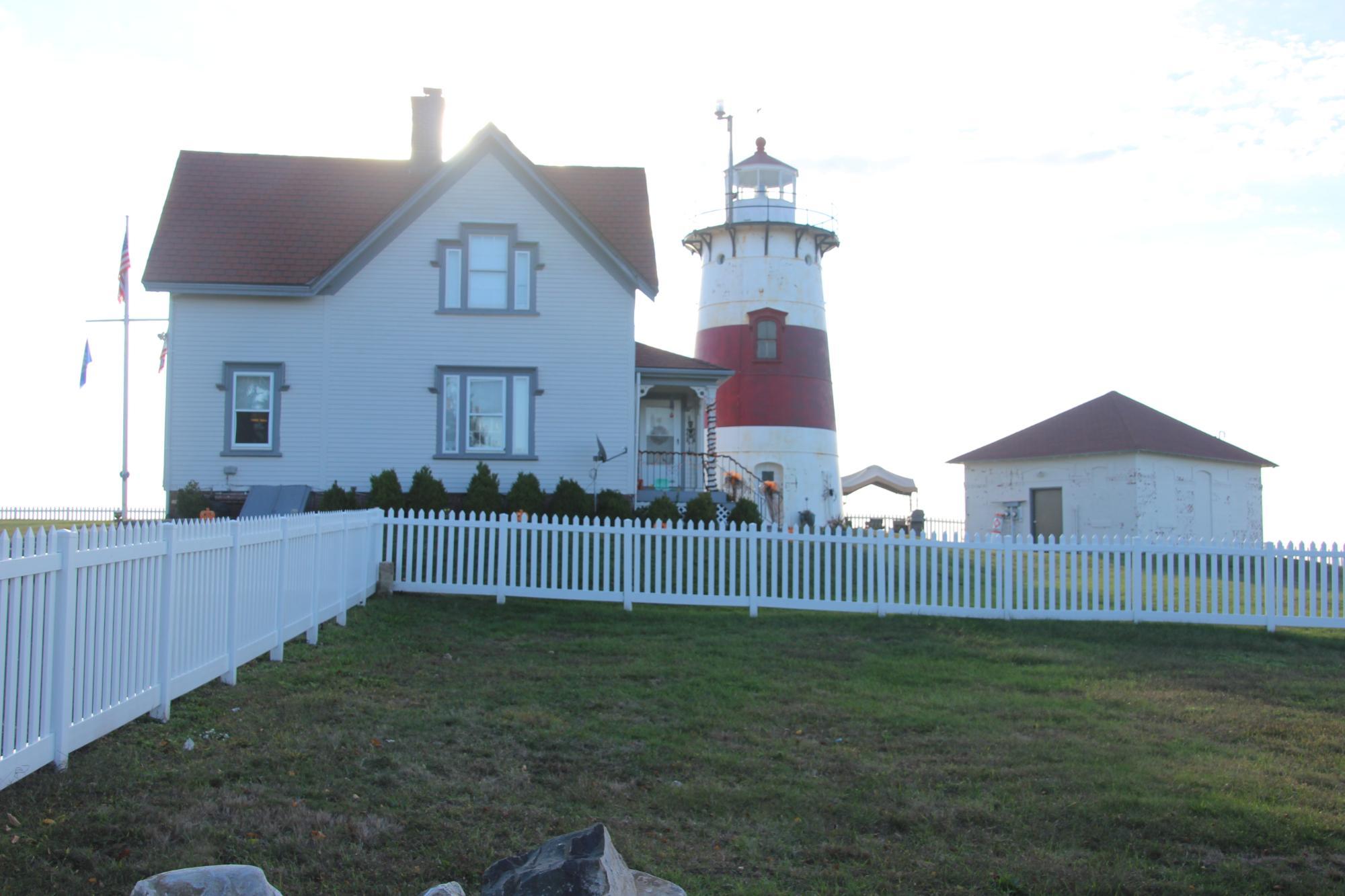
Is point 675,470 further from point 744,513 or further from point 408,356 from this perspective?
point 408,356

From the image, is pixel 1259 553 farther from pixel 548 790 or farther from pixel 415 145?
pixel 415 145

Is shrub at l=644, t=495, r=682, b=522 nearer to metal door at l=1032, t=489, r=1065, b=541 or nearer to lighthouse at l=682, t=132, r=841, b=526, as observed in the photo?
lighthouse at l=682, t=132, r=841, b=526

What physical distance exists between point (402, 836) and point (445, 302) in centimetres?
1625

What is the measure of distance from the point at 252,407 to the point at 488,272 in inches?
196

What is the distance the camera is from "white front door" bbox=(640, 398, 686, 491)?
2408cm

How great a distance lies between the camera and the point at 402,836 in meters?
5.81

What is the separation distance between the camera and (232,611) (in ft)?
29.0

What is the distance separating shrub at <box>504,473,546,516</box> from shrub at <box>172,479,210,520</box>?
5.44 metres

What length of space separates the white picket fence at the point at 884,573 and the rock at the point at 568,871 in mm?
10372

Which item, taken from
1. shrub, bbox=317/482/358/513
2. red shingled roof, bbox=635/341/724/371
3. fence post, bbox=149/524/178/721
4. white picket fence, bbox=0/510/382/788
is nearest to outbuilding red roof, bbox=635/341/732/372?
red shingled roof, bbox=635/341/724/371

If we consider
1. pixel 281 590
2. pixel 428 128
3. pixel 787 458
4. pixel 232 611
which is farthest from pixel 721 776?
pixel 787 458

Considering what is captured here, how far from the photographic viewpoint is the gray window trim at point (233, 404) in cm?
2088

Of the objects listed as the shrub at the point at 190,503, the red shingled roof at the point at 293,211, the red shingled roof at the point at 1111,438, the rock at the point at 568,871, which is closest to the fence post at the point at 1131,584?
the red shingled roof at the point at 293,211

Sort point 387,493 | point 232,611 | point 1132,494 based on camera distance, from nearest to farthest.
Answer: point 232,611 → point 387,493 → point 1132,494
